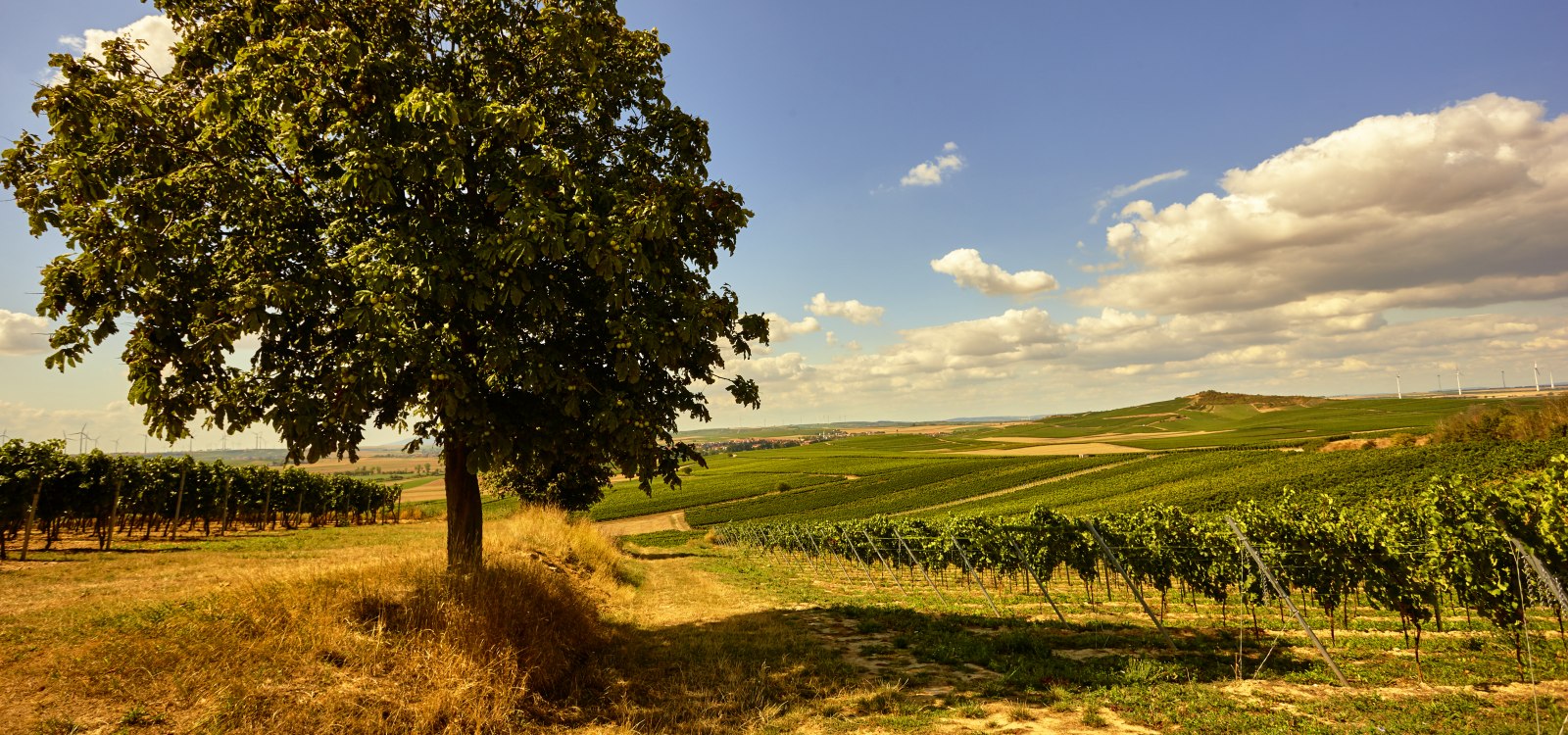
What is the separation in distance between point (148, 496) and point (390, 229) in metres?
36.2

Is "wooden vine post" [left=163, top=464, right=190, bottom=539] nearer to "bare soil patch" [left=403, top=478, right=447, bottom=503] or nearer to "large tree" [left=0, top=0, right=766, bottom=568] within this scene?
"large tree" [left=0, top=0, right=766, bottom=568]

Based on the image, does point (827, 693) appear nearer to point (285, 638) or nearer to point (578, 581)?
point (285, 638)

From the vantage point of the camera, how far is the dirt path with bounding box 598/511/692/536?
7412 cm

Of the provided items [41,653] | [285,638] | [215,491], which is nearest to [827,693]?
[285,638]

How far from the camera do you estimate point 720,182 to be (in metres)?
9.99

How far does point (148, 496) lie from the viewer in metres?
31.1

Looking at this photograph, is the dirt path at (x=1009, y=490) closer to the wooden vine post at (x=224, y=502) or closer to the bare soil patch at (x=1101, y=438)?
the bare soil patch at (x=1101, y=438)

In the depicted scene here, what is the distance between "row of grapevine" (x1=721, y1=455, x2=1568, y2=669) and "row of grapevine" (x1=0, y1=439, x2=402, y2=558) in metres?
31.8

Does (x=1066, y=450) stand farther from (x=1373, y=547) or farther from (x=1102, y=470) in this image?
(x=1373, y=547)

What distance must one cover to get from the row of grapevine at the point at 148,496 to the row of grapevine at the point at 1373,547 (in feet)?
104

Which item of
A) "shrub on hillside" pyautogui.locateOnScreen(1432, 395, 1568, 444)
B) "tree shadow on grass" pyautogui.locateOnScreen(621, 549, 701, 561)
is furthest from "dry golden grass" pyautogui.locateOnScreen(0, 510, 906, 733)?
"shrub on hillside" pyautogui.locateOnScreen(1432, 395, 1568, 444)

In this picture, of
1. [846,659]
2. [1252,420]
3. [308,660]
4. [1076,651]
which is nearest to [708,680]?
[846,659]

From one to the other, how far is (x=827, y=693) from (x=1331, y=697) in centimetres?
755

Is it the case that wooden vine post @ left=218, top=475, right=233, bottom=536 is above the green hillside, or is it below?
above
